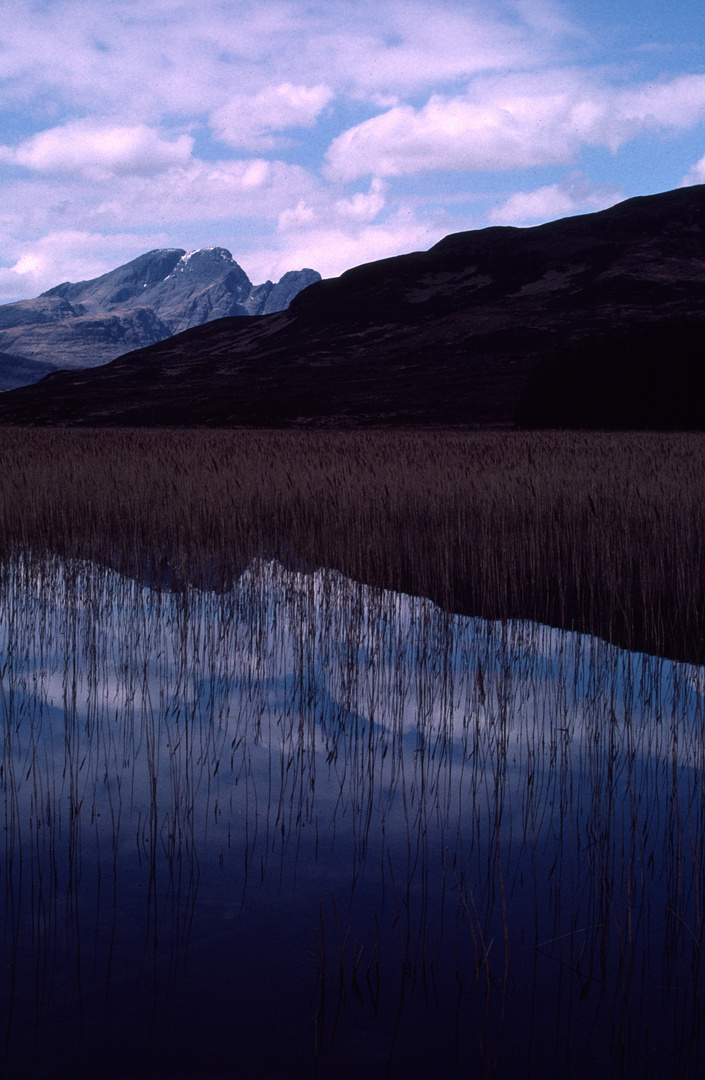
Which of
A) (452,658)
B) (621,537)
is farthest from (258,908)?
(621,537)

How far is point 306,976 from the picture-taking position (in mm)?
1891

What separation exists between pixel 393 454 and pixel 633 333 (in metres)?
21.4

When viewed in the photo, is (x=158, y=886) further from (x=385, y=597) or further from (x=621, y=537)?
(x=621, y=537)

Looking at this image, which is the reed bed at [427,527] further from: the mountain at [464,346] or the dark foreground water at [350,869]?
the mountain at [464,346]

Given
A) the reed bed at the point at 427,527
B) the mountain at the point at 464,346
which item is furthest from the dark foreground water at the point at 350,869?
the mountain at the point at 464,346

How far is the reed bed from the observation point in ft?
18.6

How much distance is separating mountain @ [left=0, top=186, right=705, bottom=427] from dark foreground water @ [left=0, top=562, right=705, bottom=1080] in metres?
28.3

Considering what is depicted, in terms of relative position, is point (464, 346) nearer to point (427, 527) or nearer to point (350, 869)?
point (427, 527)

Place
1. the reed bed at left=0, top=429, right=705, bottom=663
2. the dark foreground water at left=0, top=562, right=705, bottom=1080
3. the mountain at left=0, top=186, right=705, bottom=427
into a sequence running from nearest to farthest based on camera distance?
the dark foreground water at left=0, top=562, right=705, bottom=1080, the reed bed at left=0, top=429, right=705, bottom=663, the mountain at left=0, top=186, right=705, bottom=427

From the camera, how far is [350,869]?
232 centimetres

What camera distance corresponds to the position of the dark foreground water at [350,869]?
1.75m

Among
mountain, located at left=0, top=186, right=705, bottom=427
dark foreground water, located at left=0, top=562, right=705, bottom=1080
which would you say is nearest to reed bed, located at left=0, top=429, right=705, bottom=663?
dark foreground water, located at left=0, top=562, right=705, bottom=1080

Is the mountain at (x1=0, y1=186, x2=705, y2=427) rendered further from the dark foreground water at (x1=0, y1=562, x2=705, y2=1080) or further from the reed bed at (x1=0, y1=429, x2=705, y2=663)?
the dark foreground water at (x1=0, y1=562, x2=705, y2=1080)

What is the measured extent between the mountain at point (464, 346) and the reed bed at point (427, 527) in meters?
20.8
